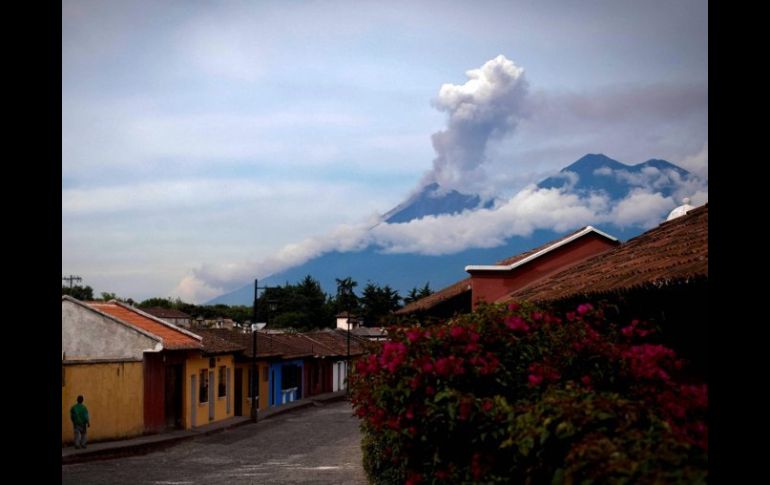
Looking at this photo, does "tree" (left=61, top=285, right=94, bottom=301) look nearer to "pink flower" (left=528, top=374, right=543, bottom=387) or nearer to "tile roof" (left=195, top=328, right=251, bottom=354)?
"tile roof" (left=195, top=328, right=251, bottom=354)

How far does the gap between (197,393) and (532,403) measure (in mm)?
27747

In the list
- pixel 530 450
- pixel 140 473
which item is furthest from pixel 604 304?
pixel 140 473

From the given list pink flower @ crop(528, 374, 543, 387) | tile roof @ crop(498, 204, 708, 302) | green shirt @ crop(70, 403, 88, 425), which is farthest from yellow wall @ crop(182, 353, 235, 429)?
pink flower @ crop(528, 374, 543, 387)

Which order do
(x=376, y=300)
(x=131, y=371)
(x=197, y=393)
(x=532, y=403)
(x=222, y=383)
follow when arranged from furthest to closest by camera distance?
(x=376, y=300), (x=222, y=383), (x=197, y=393), (x=131, y=371), (x=532, y=403)

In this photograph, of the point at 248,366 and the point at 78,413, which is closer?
the point at 78,413

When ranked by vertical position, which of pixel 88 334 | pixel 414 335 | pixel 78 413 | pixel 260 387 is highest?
pixel 414 335

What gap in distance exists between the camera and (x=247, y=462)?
21.1 metres

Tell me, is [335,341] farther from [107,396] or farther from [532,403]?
[532,403]

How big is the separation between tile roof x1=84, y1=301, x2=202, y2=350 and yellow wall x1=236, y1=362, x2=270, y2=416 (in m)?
7.38

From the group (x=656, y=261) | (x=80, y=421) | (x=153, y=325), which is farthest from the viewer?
(x=153, y=325)

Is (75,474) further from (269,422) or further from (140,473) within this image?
(269,422)

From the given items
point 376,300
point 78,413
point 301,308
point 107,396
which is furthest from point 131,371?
point 376,300

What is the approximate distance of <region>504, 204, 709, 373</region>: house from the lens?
7.66 m
